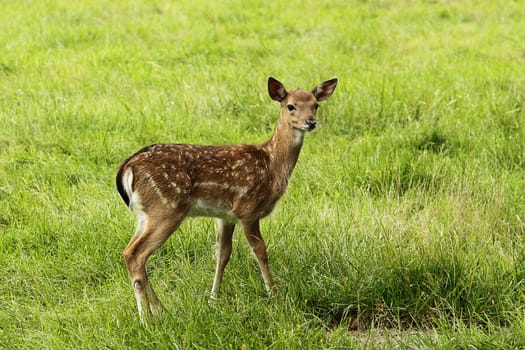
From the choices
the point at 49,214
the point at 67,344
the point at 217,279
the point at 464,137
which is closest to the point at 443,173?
the point at 464,137

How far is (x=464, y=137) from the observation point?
7.50m

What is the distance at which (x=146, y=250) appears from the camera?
4.68m

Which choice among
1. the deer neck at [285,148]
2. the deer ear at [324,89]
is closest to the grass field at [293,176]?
the deer neck at [285,148]

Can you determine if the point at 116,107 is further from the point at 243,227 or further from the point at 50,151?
the point at 243,227

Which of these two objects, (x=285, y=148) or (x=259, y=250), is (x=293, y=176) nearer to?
(x=285, y=148)

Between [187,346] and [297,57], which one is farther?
[297,57]

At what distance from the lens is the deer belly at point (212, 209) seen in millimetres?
4938

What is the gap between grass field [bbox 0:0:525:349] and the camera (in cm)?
462

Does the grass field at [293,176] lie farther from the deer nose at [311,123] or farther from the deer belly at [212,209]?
the deer nose at [311,123]

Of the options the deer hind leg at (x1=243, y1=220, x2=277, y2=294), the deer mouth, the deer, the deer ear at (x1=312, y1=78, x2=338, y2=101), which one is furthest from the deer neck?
the deer hind leg at (x1=243, y1=220, x2=277, y2=294)

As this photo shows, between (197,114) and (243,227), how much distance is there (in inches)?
131

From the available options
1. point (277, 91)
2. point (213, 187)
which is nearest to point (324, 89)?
point (277, 91)

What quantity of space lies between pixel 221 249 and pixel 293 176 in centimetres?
188

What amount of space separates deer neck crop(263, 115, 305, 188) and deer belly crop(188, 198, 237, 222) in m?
0.45
